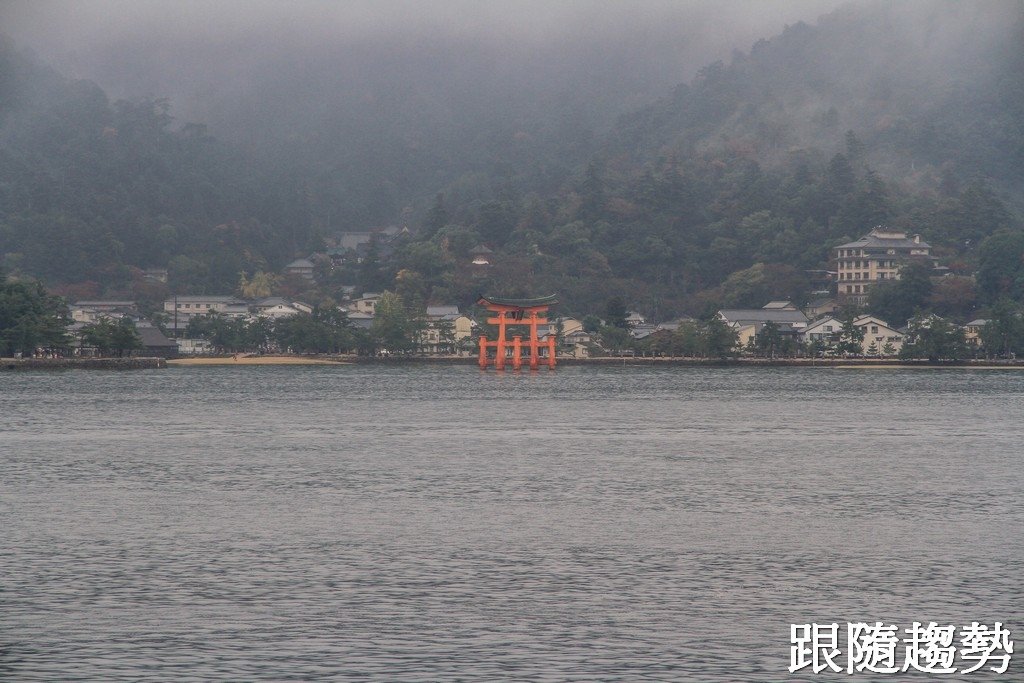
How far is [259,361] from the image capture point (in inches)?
4656

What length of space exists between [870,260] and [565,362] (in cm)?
3891

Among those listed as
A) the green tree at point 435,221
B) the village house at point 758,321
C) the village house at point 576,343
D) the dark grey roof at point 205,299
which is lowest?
the village house at point 576,343

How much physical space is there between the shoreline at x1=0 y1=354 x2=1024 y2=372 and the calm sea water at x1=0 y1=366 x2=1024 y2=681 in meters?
60.1

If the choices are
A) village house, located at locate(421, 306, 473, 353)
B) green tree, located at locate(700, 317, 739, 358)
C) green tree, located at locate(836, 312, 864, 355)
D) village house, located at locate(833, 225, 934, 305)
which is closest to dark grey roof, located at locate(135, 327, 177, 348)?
village house, located at locate(421, 306, 473, 353)

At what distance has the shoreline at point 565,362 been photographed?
10731 centimetres

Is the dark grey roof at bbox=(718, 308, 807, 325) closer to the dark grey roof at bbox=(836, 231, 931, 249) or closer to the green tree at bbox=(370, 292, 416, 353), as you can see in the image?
the dark grey roof at bbox=(836, 231, 931, 249)

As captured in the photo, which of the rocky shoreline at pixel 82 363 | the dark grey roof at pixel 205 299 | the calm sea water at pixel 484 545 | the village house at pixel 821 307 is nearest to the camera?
the calm sea water at pixel 484 545

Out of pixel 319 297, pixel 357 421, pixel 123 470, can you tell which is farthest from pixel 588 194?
pixel 123 470

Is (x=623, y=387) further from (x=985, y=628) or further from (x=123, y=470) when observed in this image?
(x=985, y=628)

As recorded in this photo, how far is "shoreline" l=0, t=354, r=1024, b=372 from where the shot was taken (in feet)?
352

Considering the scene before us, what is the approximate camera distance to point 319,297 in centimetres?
16075

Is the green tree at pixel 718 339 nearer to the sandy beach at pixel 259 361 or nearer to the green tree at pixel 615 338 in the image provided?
the green tree at pixel 615 338

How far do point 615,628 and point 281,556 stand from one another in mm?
6720

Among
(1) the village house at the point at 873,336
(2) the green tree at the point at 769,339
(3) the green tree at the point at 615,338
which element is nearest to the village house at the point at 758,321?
(2) the green tree at the point at 769,339
